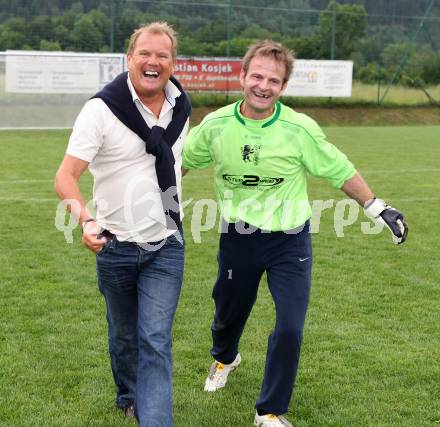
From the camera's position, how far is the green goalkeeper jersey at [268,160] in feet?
14.8

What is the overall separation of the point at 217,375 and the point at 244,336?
1.07 meters

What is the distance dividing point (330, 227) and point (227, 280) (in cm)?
634

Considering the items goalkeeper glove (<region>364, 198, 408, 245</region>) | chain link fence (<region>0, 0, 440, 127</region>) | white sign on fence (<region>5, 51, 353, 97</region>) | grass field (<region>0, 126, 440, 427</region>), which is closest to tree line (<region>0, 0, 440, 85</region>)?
chain link fence (<region>0, 0, 440, 127</region>)

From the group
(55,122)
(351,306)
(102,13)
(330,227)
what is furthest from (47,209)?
(102,13)

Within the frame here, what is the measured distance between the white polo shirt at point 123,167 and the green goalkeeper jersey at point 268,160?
1.38ft

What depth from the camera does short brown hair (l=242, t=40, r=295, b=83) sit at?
446 centimetres

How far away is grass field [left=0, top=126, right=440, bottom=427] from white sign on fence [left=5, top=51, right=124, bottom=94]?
45.6 feet

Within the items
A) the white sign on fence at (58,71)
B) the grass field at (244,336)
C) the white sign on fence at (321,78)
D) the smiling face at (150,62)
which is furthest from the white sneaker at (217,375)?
the white sign on fence at (321,78)

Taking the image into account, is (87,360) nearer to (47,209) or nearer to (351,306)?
(351,306)

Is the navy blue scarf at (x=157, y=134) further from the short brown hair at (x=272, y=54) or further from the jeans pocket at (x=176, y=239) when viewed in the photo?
the short brown hair at (x=272, y=54)

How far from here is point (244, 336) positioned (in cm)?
629

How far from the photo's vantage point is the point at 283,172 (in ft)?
14.9

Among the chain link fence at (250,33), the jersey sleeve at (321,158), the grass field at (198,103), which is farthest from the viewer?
the chain link fence at (250,33)

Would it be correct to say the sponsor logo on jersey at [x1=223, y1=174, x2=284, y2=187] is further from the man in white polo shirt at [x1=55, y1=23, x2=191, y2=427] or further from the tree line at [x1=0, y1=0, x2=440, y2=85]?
the tree line at [x1=0, y1=0, x2=440, y2=85]
